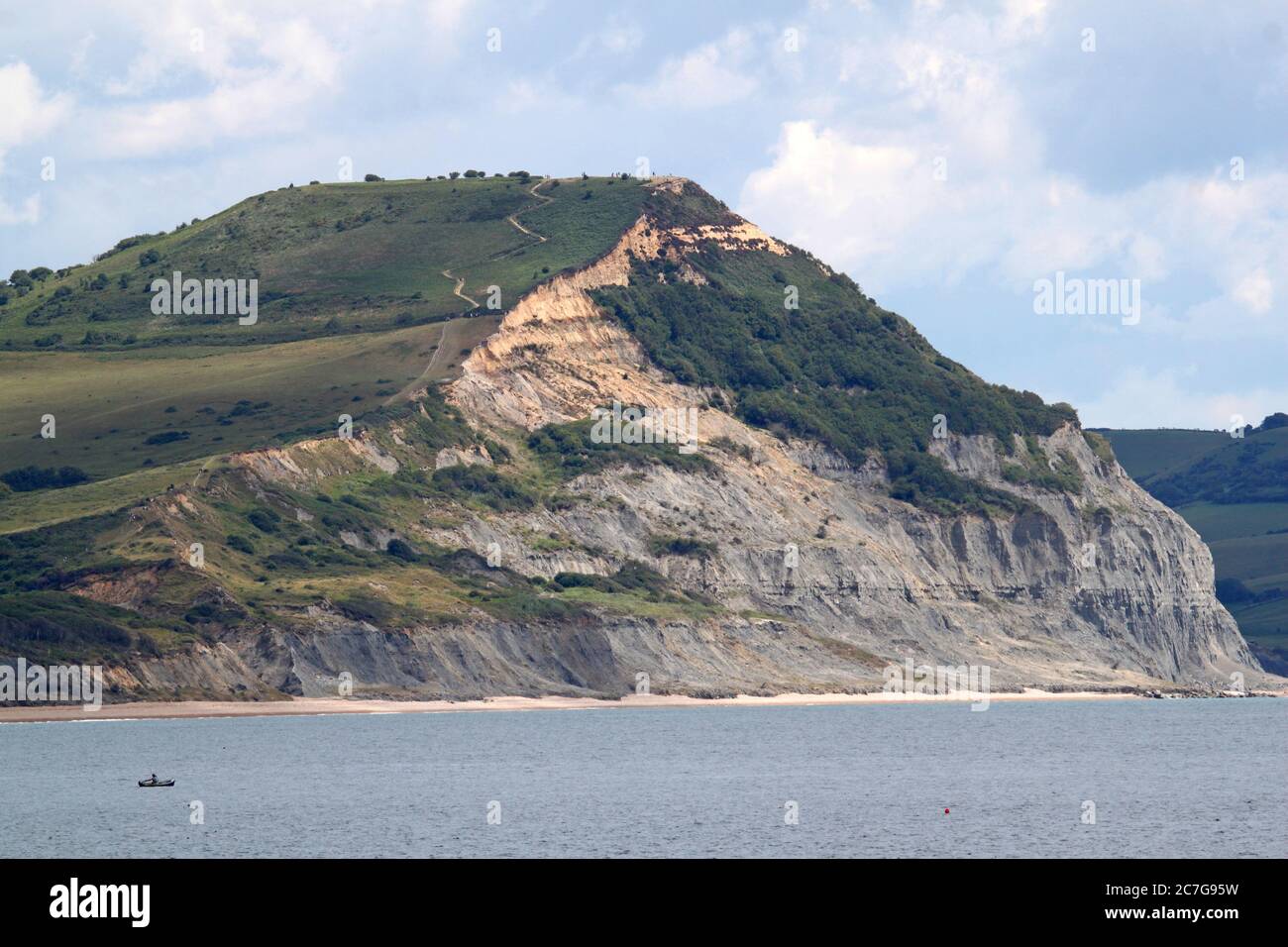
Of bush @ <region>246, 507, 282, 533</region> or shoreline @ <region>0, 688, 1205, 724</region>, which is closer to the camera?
shoreline @ <region>0, 688, 1205, 724</region>

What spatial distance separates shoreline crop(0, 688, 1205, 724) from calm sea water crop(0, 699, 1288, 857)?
5.99 ft

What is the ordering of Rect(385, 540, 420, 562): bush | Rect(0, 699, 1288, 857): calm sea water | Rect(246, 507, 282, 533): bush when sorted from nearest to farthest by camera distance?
Rect(0, 699, 1288, 857): calm sea water → Rect(246, 507, 282, 533): bush → Rect(385, 540, 420, 562): bush

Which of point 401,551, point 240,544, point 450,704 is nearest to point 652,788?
point 450,704

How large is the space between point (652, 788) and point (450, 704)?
69112 millimetres

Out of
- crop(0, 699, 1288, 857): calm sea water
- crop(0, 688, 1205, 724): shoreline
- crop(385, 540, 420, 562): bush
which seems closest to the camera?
crop(0, 699, 1288, 857): calm sea water

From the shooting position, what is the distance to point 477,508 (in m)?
196

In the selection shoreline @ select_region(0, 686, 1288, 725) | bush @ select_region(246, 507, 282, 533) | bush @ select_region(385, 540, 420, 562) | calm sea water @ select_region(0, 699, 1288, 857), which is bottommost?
calm sea water @ select_region(0, 699, 1288, 857)

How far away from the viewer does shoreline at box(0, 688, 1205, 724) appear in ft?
457

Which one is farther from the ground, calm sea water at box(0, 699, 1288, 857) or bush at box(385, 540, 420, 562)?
bush at box(385, 540, 420, 562)

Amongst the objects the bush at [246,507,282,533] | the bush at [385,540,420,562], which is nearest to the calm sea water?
the bush at [246,507,282,533]

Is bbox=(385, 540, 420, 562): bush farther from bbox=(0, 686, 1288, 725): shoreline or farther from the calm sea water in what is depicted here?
the calm sea water

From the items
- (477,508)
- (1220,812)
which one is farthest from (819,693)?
(1220,812)

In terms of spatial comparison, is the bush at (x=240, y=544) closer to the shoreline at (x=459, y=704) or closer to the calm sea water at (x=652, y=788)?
the calm sea water at (x=652, y=788)

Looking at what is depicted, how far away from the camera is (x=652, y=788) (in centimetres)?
8750
